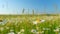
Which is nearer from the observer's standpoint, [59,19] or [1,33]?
[1,33]

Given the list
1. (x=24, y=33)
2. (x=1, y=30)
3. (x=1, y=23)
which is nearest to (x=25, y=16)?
(x=1, y=23)

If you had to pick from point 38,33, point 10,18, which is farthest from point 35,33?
point 10,18

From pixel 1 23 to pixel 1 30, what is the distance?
0.96 feet

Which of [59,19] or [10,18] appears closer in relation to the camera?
[59,19]

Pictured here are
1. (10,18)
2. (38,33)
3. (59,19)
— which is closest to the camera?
(38,33)

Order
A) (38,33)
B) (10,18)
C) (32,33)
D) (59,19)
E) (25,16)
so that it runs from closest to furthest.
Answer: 1. (38,33)
2. (32,33)
3. (25,16)
4. (59,19)
5. (10,18)

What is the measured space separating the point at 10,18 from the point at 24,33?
1744mm

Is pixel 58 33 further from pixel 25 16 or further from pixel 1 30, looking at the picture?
pixel 25 16

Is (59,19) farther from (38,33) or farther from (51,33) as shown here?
(38,33)

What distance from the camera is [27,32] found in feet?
7.65

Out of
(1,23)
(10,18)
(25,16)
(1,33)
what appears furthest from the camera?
(10,18)

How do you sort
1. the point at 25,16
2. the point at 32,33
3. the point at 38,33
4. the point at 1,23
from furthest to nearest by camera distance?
1. the point at 25,16
2. the point at 1,23
3. the point at 32,33
4. the point at 38,33

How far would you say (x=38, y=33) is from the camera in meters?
2.10

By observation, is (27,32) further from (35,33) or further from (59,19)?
(59,19)
